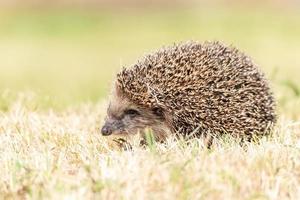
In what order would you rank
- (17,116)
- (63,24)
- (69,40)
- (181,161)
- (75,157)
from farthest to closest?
1. (63,24)
2. (69,40)
3. (17,116)
4. (75,157)
5. (181,161)

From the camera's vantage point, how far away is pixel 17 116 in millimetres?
8703

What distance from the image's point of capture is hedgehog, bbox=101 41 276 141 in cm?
775

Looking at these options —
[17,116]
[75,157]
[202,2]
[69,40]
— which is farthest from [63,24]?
[75,157]

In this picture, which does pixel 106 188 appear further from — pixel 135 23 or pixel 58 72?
pixel 135 23

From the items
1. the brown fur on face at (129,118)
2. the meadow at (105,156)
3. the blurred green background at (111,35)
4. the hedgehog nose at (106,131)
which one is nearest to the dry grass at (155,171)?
the meadow at (105,156)

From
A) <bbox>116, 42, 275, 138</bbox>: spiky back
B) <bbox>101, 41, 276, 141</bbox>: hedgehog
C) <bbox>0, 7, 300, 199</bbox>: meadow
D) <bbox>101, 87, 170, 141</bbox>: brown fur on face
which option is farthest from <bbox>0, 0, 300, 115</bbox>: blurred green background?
<bbox>116, 42, 275, 138</bbox>: spiky back

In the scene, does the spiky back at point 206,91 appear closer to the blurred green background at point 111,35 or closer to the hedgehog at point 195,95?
the hedgehog at point 195,95

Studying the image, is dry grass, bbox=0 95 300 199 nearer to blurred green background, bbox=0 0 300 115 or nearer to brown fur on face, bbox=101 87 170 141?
brown fur on face, bbox=101 87 170 141

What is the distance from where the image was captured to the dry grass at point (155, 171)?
5750 mm

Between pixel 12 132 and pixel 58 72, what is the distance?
418 inches

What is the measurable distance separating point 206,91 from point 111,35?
18.1 m

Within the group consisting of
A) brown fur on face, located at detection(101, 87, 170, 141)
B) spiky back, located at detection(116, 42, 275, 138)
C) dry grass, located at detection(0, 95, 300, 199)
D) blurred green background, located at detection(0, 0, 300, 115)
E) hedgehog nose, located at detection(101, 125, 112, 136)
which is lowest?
dry grass, located at detection(0, 95, 300, 199)

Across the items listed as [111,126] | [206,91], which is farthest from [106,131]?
[206,91]

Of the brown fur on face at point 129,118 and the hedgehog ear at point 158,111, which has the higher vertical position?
the hedgehog ear at point 158,111
